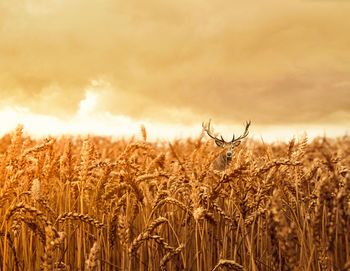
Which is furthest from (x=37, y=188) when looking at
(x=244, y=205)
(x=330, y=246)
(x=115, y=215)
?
(x=330, y=246)

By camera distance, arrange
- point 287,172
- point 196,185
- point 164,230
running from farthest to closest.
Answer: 1. point 287,172
2. point 164,230
3. point 196,185

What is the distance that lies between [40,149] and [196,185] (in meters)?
1.04

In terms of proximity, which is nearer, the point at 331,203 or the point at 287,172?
the point at 331,203

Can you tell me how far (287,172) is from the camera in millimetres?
2561

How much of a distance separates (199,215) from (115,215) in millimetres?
668

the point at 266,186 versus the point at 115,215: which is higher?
the point at 266,186

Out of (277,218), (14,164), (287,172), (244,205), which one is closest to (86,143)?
(14,164)

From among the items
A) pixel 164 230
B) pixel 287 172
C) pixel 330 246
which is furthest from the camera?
pixel 287 172

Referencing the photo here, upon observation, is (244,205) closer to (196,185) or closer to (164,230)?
(196,185)

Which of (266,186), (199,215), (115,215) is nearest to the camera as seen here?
(199,215)

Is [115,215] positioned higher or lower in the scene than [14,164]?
lower

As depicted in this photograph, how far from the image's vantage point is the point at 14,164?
1.88m

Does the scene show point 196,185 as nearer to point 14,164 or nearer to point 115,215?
point 115,215

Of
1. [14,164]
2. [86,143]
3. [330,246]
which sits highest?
[86,143]
